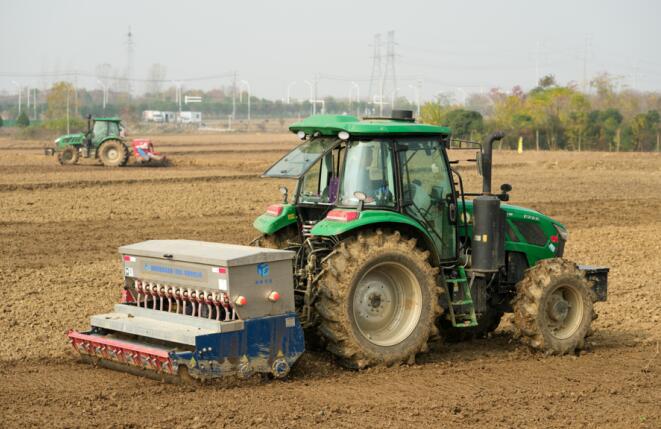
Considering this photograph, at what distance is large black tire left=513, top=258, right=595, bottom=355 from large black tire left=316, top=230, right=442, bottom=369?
3.50 ft

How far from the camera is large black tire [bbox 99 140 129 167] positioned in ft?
119

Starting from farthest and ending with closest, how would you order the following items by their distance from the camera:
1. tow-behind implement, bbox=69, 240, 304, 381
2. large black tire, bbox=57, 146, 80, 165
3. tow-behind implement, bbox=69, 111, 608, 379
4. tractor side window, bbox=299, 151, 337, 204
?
large black tire, bbox=57, 146, 80, 165
tractor side window, bbox=299, 151, 337, 204
tow-behind implement, bbox=69, 111, 608, 379
tow-behind implement, bbox=69, 240, 304, 381

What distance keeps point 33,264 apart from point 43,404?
7.51 metres

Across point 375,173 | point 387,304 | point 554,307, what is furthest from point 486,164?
point 554,307

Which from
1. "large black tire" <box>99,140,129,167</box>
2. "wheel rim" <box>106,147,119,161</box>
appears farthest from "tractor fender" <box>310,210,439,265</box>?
"wheel rim" <box>106,147,119,161</box>

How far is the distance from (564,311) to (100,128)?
3028 centimetres

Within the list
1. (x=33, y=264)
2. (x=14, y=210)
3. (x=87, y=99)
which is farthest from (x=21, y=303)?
(x=87, y=99)

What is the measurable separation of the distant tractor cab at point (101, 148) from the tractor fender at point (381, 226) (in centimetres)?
2871

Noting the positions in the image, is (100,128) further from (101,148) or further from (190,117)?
(190,117)

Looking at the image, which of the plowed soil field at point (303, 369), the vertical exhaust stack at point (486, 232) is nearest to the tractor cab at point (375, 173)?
the vertical exhaust stack at point (486, 232)

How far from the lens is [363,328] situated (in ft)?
28.7

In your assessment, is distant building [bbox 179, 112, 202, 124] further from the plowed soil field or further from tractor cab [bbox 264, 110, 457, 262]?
tractor cab [bbox 264, 110, 457, 262]

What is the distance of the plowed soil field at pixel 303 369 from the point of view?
7.30 metres

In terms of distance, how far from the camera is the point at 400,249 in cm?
857
